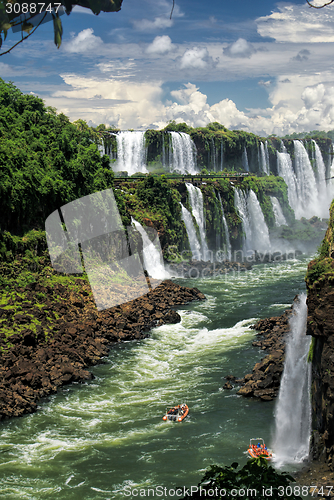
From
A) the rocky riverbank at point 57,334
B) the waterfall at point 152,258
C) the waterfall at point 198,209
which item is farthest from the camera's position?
the waterfall at point 198,209

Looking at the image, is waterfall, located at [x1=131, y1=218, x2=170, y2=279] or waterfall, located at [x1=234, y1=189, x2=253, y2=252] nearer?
waterfall, located at [x1=131, y1=218, x2=170, y2=279]

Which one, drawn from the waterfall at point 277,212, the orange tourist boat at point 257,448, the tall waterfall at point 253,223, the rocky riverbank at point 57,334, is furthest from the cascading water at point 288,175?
the orange tourist boat at point 257,448

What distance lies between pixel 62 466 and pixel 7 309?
10.8m

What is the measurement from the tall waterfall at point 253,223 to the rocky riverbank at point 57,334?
83.5 feet

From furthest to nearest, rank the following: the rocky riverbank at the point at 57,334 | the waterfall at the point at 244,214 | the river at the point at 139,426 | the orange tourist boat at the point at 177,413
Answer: the waterfall at the point at 244,214 < the rocky riverbank at the point at 57,334 < the orange tourist boat at the point at 177,413 < the river at the point at 139,426

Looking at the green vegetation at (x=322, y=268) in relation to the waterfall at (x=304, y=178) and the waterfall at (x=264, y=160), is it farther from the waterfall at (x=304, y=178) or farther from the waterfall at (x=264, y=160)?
the waterfall at (x=304, y=178)

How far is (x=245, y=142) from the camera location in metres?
70.4

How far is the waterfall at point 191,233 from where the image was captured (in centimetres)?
4541

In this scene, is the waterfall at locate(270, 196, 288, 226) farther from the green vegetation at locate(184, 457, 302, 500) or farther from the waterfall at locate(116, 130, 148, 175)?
the green vegetation at locate(184, 457, 302, 500)

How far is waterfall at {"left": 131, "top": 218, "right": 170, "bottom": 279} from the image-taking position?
126 feet

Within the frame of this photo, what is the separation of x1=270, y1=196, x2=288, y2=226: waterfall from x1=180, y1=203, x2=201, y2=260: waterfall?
66.6 feet

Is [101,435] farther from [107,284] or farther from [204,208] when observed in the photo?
[204,208]

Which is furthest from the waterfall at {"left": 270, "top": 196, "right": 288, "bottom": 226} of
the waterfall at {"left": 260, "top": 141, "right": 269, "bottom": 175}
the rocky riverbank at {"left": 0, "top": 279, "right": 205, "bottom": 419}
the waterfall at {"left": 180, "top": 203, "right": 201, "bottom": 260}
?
the rocky riverbank at {"left": 0, "top": 279, "right": 205, "bottom": 419}

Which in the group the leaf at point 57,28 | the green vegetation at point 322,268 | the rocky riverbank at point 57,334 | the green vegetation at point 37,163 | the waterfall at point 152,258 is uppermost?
the green vegetation at point 37,163
